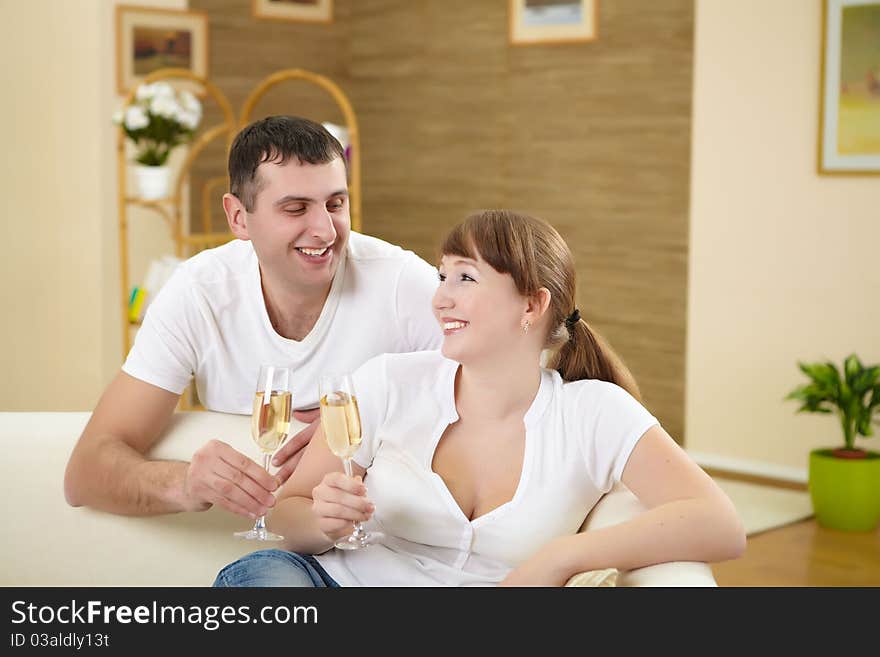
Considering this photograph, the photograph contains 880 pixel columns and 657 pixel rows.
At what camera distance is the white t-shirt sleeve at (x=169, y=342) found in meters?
2.61

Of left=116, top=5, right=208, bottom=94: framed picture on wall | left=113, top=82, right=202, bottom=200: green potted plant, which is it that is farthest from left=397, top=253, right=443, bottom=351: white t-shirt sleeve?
left=116, top=5, right=208, bottom=94: framed picture on wall

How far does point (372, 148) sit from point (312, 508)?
196 inches

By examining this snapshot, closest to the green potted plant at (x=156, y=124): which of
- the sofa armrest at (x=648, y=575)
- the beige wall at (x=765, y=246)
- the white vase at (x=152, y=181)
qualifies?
the white vase at (x=152, y=181)

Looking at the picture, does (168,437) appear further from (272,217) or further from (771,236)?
(771,236)

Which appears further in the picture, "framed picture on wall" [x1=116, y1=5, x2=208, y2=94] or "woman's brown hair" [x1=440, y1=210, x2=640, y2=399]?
"framed picture on wall" [x1=116, y1=5, x2=208, y2=94]

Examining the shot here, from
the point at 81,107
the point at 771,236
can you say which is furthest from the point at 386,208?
the point at 771,236

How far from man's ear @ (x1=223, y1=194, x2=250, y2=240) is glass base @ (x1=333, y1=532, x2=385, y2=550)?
29.5 inches

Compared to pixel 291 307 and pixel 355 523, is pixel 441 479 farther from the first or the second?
pixel 291 307

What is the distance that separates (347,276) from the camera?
2.71 metres

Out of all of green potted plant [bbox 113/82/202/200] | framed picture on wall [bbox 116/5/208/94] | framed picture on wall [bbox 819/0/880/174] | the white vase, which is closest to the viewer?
framed picture on wall [bbox 819/0/880/174]

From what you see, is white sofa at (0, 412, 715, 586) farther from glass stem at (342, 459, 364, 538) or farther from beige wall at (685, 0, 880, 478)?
beige wall at (685, 0, 880, 478)

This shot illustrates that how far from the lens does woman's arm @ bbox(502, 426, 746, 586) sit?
6.47 feet

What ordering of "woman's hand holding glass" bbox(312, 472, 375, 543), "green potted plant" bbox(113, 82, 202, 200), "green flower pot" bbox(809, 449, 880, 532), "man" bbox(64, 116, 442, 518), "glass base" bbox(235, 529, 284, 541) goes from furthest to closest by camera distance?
"green potted plant" bbox(113, 82, 202, 200), "green flower pot" bbox(809, 449, 880, 532), "man" bbox(64, 116, 442, 518), "glass base" bbox(235, 529, 284, 541), "woman's hand holding glass" bbox(312, 472, 375, 543)

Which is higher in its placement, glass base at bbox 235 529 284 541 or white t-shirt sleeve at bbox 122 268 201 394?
white t-shirt sleeve at bbox 122 268 201 394
